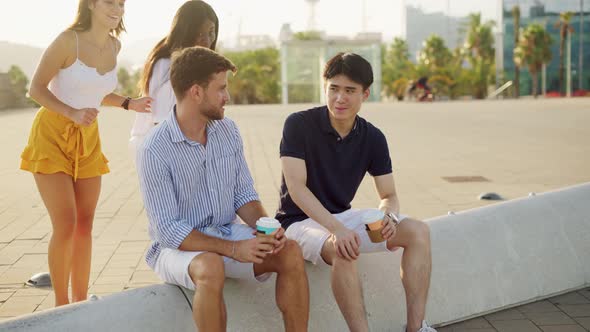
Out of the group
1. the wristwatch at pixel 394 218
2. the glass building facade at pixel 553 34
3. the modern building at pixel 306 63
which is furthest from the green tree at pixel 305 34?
the wristwatch at pixel 394 218

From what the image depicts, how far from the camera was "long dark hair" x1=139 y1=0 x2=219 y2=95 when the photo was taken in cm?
432

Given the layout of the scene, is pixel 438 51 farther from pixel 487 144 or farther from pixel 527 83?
pixel 487 144

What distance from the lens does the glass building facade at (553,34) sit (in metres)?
72.1

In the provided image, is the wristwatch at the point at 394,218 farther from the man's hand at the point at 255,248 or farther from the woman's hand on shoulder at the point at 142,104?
the woman's hand on shoulder at the point at 142,104

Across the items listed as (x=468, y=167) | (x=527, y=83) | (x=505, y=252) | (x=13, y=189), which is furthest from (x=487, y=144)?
(x=527, y=83)

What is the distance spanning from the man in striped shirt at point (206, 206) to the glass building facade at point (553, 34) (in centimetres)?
7192

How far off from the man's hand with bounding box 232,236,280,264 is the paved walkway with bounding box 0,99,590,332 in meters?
1.53

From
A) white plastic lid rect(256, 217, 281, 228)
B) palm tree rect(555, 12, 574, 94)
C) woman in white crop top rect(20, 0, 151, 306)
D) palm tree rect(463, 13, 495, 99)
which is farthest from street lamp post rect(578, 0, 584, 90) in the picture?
white plastic lid rect(256, 217, 281, 228)

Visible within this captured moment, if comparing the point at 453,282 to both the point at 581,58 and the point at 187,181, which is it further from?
the point at 581,58

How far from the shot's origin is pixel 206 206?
3557 mm

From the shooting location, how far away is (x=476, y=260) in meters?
4.59

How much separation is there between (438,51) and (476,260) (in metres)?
75.7

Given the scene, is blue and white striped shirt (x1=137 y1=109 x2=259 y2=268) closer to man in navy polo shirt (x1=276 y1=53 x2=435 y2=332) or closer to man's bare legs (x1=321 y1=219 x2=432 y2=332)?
man in navy polo shirt (x1=276 y1=53 x2=435 y2=332)

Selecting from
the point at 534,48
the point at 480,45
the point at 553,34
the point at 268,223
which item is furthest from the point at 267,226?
the point at 480,45
